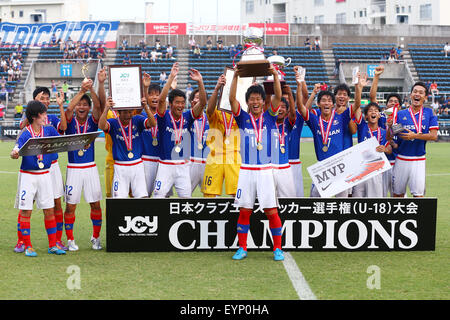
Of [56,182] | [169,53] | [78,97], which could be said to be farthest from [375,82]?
[169,53]

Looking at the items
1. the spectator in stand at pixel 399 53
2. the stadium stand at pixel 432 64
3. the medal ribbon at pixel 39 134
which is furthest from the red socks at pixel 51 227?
the spectator in stand at pixel 399 53

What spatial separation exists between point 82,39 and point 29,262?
1449 inches

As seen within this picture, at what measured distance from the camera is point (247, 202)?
638 centimetres

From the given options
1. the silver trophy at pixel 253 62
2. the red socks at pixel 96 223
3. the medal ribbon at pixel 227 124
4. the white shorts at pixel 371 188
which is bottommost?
the red socks at pixel 96 223

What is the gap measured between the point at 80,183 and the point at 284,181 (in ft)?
8.11

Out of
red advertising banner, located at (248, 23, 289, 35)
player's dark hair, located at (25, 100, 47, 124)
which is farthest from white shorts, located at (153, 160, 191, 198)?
red advertising banner, located at (248, 23, 289, 35)

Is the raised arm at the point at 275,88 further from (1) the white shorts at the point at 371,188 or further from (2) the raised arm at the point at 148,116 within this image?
(1) the white shorts at the point at 371,188

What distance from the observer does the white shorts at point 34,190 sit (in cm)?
653

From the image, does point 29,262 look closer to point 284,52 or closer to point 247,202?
point 247,202

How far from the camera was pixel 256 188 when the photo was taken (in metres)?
6.41

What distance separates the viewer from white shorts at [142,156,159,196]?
7.61 meters

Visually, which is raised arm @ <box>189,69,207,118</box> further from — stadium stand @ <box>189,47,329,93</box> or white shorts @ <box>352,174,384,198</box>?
stadium stand @ <box>189,47,329,93</box>

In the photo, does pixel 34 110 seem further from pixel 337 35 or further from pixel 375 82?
pixel 337 35

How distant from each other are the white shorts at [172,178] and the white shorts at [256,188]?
109 cm
